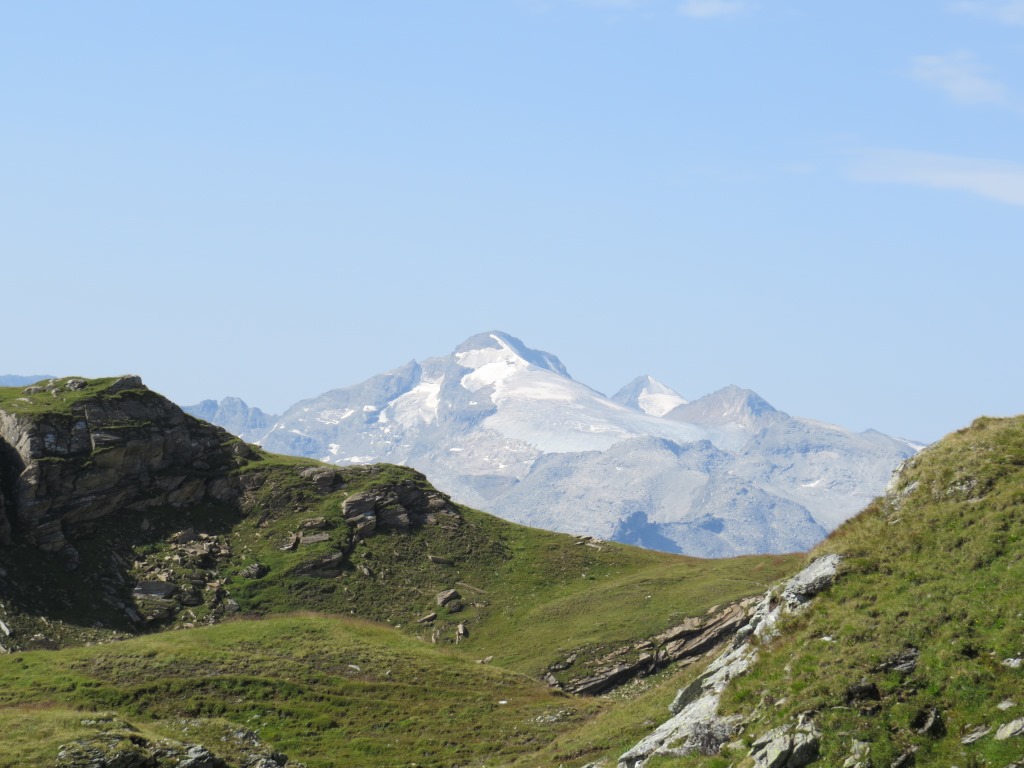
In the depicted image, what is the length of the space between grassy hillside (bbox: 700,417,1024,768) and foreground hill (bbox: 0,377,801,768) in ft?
45.2

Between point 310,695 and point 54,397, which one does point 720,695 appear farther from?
point 54,397

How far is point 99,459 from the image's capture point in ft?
382

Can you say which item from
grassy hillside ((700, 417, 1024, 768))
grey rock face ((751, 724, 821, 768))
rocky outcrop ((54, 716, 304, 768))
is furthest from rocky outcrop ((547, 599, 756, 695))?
grey rock face ((751, 724, 821, 768))

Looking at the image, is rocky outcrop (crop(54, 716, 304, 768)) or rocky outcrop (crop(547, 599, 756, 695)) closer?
rocky outcrop (crop(54, 716, 304, 768))

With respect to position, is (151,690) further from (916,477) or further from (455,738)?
(916,477)

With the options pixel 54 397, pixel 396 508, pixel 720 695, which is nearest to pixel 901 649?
pixel 720 695

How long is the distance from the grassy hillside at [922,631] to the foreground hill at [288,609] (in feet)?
45.2

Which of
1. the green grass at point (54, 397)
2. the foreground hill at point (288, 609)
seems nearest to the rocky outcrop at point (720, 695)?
the foreground hill at point (288, 609)

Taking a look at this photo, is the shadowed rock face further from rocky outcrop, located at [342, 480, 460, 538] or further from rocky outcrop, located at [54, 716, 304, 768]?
rocky outcrop, located at [54, 716, 304, 768]

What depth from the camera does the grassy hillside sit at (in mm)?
35000

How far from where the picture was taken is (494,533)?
130000mm

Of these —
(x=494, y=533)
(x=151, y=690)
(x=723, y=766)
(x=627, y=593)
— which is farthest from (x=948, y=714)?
(x=494, y=533)

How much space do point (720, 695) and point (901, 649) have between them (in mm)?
7388

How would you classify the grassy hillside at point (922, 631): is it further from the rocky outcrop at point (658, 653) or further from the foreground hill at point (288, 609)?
the rocky outcrop at point (658, 653)
